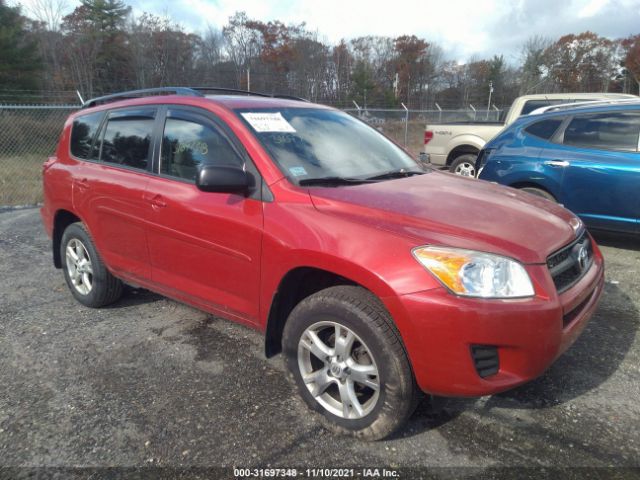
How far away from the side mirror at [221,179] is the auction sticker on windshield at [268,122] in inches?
16.2

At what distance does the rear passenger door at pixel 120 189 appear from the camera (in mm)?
3369

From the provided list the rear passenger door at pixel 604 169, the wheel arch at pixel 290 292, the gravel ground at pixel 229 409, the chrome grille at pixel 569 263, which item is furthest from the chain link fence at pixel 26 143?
the chrome grille at pixel 569 263

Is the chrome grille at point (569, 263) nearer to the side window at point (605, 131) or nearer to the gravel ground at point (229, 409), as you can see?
the gravel ground at point (229, 409)

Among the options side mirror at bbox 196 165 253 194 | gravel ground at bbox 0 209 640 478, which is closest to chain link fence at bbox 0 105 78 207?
gravel ground at bbox 0 209 640 478

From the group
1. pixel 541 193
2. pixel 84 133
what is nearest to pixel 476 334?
pixel 84 133

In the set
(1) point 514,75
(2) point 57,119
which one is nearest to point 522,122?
(2) point 57,119

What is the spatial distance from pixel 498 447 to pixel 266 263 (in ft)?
4.94

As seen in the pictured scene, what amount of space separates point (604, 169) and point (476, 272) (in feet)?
13.1

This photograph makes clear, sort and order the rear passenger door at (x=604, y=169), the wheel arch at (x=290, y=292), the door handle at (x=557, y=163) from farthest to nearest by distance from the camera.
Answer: the door handle at (x=557, y=163), the rear passenger door at (x=604, y=169), the wheel arch at (x=290, y=292)

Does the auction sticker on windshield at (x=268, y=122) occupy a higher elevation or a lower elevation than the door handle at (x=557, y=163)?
higher

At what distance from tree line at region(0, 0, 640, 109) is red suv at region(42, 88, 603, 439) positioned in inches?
658

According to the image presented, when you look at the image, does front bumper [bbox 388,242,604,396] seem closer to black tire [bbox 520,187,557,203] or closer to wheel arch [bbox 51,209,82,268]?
wheel arch [bbox 51,209,82,268]

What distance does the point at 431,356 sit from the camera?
2.09 meters

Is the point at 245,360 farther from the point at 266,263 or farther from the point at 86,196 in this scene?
the point at 86,196
